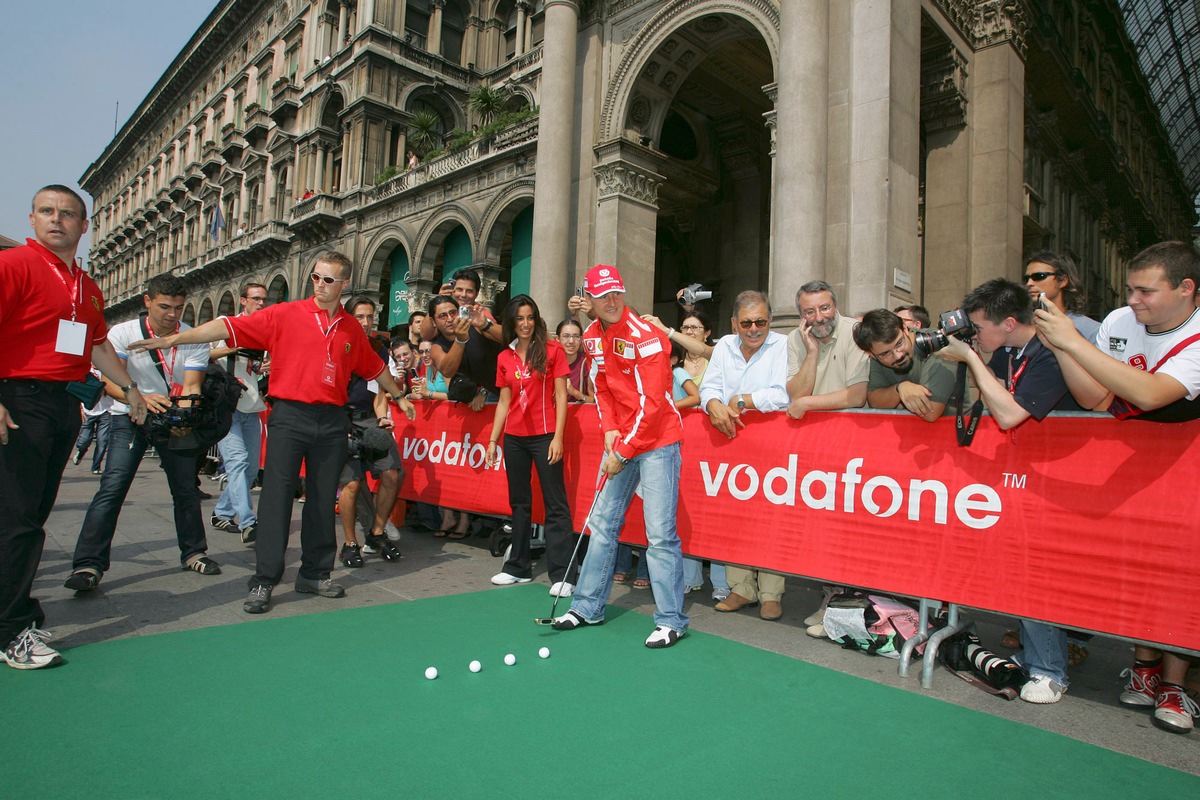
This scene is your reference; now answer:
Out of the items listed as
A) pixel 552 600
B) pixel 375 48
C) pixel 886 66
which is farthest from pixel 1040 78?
pixel 375 48

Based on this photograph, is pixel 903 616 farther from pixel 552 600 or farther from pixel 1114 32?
pixel 1114 32

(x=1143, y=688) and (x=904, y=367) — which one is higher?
(x=904, y=367)

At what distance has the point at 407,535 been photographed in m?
8.03

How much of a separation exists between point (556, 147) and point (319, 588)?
42.6 feet

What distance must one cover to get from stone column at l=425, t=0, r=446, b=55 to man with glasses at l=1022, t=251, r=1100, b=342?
34311 mm

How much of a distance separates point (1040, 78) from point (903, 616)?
65.1 feet

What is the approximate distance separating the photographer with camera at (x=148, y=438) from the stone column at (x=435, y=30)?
32.0m

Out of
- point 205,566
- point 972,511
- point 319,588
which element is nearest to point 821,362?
→ point 972,511

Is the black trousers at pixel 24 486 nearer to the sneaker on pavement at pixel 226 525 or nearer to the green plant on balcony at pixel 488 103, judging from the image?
the sneaker on pavement at pixel 226 525

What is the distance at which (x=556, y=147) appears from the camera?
1602 cm

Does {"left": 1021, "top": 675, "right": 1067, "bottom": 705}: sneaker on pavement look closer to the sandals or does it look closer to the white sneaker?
the white sneaker

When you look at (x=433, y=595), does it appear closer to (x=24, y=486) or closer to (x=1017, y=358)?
(x=24, y=486)

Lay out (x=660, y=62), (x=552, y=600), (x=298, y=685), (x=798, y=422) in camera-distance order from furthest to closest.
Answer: (x=660, y=62), (x=552, y=600), (x=798, y=422), (x=298, y=685)

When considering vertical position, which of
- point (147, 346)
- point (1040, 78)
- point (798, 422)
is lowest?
point (798, 422)
